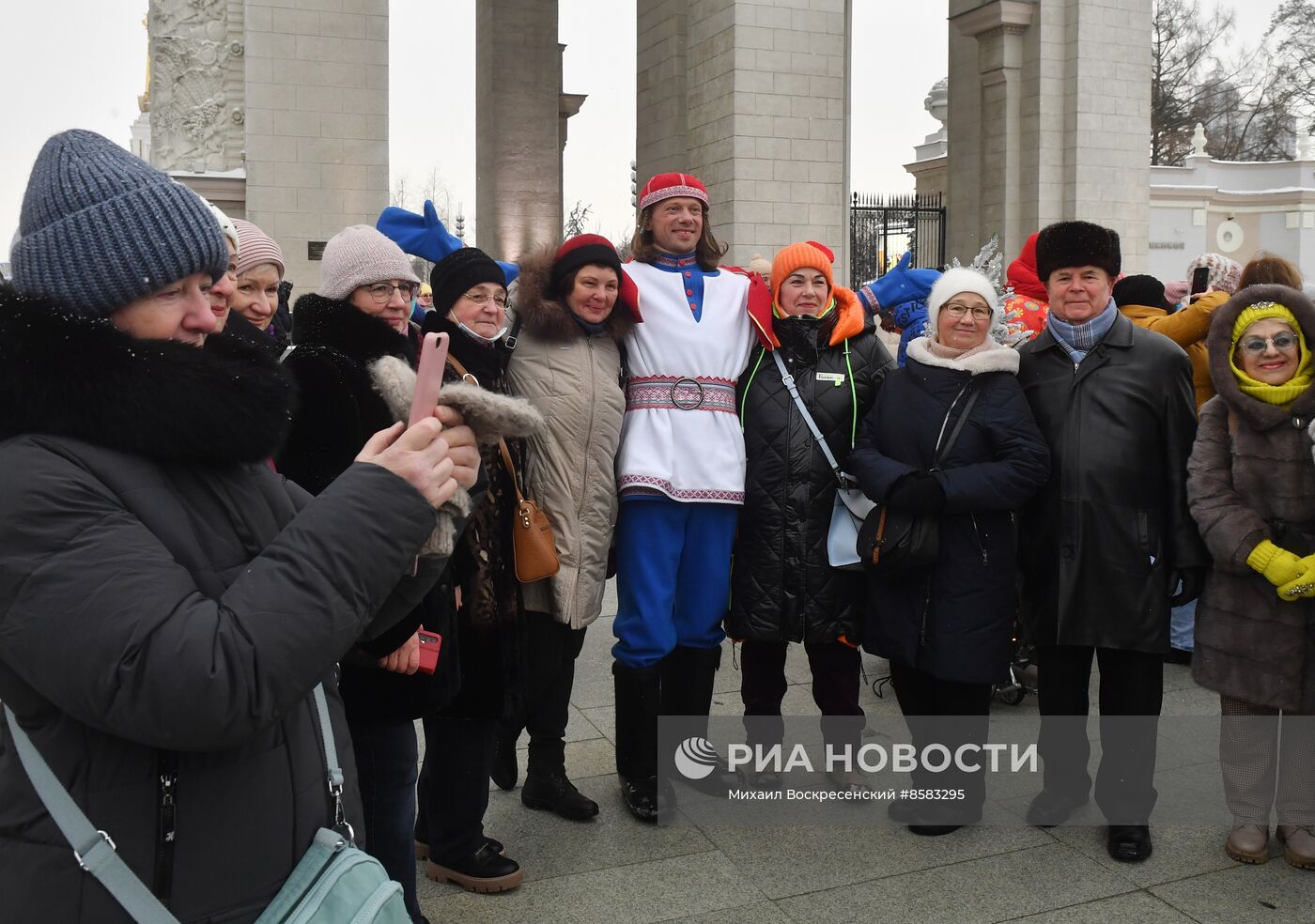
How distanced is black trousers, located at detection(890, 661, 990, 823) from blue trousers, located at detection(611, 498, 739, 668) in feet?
2.61

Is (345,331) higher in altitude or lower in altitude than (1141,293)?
lower

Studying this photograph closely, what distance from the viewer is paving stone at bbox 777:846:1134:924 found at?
12.5 feet

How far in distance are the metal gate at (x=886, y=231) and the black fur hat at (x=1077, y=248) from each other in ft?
53.7

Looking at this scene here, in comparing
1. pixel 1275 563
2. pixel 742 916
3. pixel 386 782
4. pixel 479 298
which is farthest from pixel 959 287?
pixel 386 782

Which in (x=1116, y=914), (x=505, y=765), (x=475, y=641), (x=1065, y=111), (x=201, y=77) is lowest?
(x=1116, y=914)

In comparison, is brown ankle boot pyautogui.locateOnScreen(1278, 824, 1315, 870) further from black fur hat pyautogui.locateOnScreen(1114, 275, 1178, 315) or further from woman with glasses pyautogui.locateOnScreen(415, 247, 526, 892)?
black fur hat pyautogui.locateOnScreen(1114, 275, 1178, 315)

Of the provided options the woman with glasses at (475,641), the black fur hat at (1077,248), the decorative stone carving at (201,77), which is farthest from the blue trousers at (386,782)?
the decorative stone carving at (201,77)

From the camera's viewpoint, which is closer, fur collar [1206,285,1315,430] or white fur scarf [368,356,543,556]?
white fur scarf [368,356,543,556]

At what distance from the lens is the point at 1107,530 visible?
4406 mm

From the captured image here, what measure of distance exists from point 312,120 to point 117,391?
38.6 ft

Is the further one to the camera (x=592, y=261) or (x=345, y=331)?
(x=592, y=261)

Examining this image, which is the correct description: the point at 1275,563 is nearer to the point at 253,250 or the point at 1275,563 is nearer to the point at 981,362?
the point at 981,362

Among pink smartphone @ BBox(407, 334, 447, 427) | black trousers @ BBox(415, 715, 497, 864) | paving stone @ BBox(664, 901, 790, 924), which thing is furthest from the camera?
black trousers @ BBox(415, 715, 497, 864)

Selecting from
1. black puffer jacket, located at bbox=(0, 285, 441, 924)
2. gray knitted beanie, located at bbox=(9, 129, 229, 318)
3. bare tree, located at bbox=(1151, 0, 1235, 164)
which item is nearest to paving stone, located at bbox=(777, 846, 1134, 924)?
black puffer jacket, located at bbox=(0, 285, 441, 924)
